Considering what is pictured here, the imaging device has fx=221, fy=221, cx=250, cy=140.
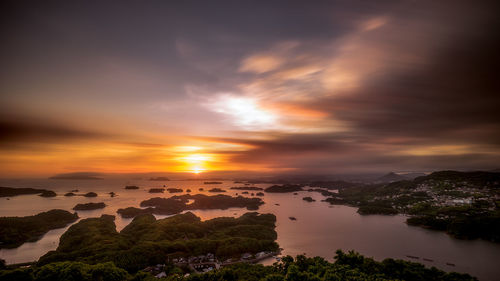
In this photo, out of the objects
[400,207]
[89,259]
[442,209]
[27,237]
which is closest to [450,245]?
[442,209]

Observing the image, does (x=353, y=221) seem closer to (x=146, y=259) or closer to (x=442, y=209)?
(x=442, y=209)

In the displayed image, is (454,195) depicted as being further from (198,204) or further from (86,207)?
(86,207)

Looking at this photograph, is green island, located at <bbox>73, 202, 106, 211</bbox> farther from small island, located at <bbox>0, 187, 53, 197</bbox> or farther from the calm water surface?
small island, located at <bbox>0, 187, 53, 197</bbox>

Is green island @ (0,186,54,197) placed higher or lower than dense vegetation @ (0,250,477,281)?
lower

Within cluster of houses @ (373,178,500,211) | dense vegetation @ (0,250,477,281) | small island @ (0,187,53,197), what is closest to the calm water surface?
dense vegetation @ (0,250,477,281)

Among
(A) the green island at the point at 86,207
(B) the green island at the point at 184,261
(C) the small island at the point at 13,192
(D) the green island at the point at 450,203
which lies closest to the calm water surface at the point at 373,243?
(D) the green island at the point at 450,203

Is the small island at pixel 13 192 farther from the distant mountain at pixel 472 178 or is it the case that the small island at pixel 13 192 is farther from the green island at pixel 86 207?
the distant mountain at pixel 472 178
